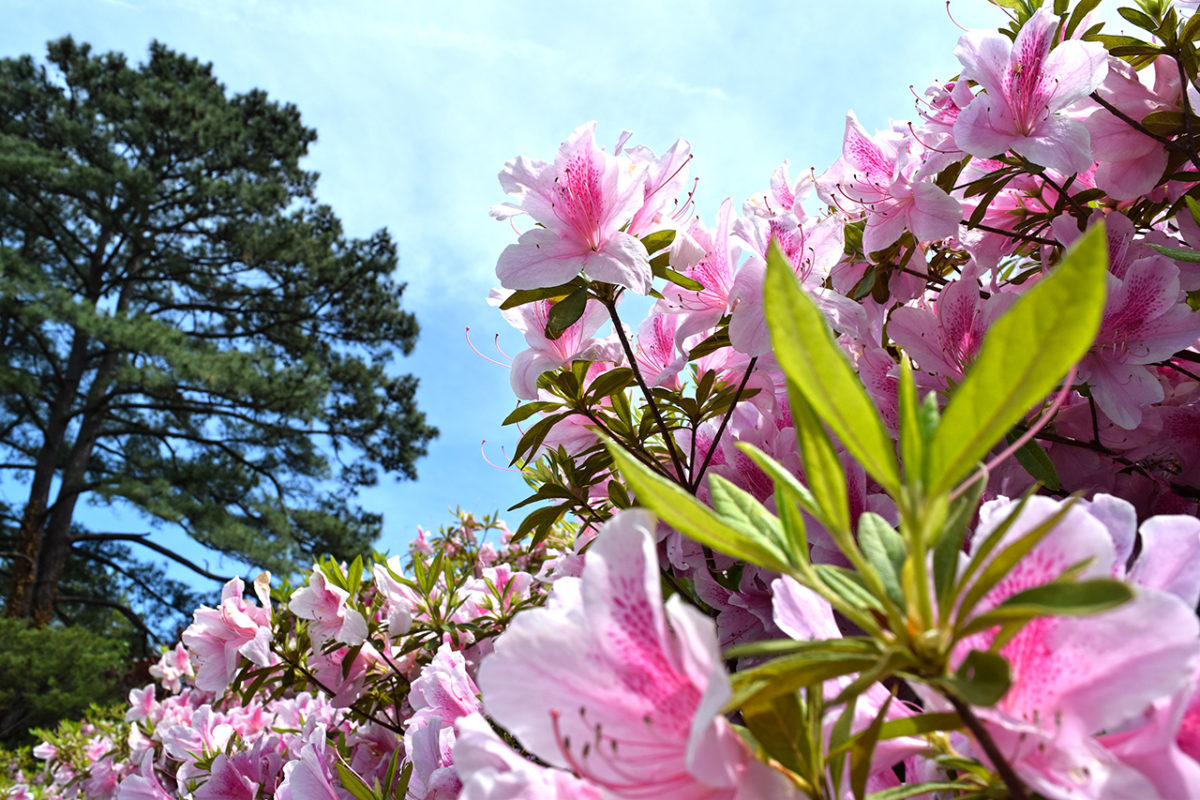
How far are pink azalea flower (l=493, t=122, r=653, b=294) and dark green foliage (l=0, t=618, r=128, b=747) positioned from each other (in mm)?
10920

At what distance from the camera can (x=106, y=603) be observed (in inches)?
489

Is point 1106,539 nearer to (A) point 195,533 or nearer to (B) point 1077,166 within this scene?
(B) point 1077,166

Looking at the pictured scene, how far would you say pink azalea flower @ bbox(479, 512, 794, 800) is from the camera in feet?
1.11

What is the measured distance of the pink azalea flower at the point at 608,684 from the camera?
0.34 m

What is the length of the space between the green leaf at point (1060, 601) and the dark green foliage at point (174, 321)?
13.0 meters

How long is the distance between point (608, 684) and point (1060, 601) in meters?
0.18

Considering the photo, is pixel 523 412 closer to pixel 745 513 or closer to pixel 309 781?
pixel 309 781

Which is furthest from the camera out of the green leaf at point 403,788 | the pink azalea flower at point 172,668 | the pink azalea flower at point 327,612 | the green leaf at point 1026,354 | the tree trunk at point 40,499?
the tree trunk at point 40,499

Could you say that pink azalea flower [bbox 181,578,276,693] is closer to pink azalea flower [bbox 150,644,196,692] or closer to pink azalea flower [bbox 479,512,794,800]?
pink azalea flower [bbox 479,512,794,800]

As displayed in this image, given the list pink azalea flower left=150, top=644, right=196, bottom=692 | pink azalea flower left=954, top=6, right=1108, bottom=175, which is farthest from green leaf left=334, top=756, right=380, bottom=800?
pink azalea flower left=150, top=644, right=196, bottom=692

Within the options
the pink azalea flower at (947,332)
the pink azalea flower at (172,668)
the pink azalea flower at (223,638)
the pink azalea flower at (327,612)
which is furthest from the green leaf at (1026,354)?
the pink azalea flower at (172,668)

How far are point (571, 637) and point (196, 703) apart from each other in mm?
3065

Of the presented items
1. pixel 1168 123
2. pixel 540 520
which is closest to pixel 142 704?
pixel 540 520

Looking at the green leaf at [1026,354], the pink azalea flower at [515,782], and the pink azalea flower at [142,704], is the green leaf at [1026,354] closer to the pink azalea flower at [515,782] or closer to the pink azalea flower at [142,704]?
the pink azalea flower at [515,782]
